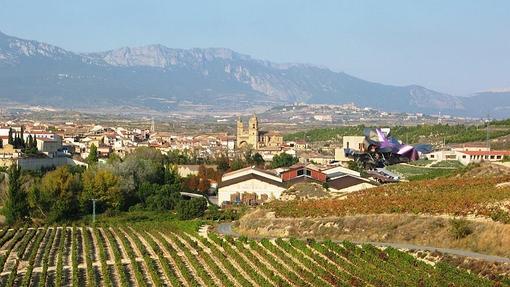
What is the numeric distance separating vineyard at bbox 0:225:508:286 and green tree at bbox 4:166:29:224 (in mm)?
9623

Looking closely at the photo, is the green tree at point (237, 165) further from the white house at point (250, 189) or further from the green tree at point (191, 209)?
the green tree at point (191, 209)

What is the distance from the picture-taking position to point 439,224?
28516 millimetres

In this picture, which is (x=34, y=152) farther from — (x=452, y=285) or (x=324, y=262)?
(x=452, y=285)

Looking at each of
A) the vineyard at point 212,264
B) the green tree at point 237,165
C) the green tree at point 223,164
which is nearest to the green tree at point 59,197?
the vineyard at point 212,264

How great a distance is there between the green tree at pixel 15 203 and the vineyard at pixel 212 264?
962 cm

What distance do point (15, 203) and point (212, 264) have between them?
21.0 meters

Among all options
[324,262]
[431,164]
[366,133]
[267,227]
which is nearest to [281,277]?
[324,262]

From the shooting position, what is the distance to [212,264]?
26719 mm

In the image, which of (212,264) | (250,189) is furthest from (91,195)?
(212,264)

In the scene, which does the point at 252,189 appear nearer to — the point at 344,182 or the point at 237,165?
the point at 344,182

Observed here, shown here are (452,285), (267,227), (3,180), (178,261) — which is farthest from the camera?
(3,180)

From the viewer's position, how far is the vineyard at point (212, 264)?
22781 mm

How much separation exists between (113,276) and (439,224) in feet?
34.9

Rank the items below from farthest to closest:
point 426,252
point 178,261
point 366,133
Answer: point 366,133 < point 178,261 < point 426,252
